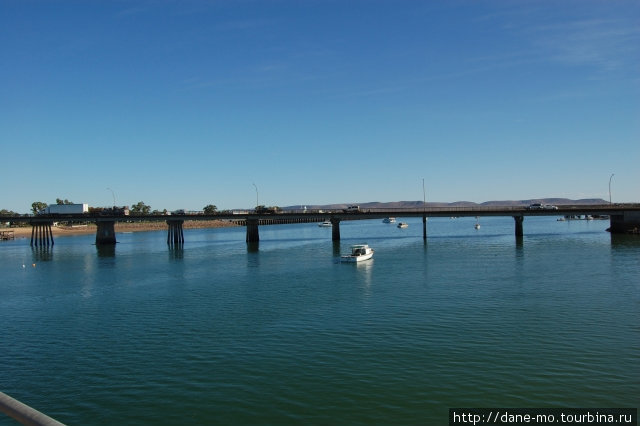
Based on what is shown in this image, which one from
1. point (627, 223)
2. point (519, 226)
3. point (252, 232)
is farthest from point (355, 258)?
point (627, 223)

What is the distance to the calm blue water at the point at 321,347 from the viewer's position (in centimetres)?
2414

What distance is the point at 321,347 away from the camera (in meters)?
33.6

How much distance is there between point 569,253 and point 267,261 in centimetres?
5951

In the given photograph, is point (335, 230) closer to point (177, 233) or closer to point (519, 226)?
point (177, 233)

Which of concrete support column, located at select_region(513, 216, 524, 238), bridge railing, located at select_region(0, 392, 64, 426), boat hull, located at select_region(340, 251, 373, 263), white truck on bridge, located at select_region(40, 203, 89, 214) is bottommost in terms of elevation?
boat hull, located at select_region(340, 251, 373, 263)

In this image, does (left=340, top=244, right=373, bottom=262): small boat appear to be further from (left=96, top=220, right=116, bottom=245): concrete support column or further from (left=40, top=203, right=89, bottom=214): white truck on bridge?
(left=40, top=203, right=89, bottom=214): white truck on bridge

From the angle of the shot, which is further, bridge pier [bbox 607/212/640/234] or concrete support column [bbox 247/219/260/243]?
concrete support column [bbox 247/219/260/243]

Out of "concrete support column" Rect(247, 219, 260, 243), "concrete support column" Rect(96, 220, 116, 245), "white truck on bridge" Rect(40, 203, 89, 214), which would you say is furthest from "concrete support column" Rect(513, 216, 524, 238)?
"white truck on bridge" Rect(40, 203, 89, 214)

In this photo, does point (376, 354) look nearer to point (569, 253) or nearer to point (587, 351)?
point (587, 351)

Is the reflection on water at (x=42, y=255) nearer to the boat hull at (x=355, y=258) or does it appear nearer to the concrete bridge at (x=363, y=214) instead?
the concrete bridge at (x=363, y=214)

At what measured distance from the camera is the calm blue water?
79.2ft

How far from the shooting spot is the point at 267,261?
319ft

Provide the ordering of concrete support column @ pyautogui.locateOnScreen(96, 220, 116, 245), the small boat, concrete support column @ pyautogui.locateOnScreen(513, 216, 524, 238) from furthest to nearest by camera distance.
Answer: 1. concrete support column @ pyautogui.locateOnScreen(96, 220, 116, 245)
2. concrete support column @ pyautogui.locateOnScreen(513, 216, 524, 238)
3. the small boat

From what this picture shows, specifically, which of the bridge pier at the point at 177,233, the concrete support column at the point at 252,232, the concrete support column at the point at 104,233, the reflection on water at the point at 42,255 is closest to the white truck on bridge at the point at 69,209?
the reflection on water at the point at 42,255
